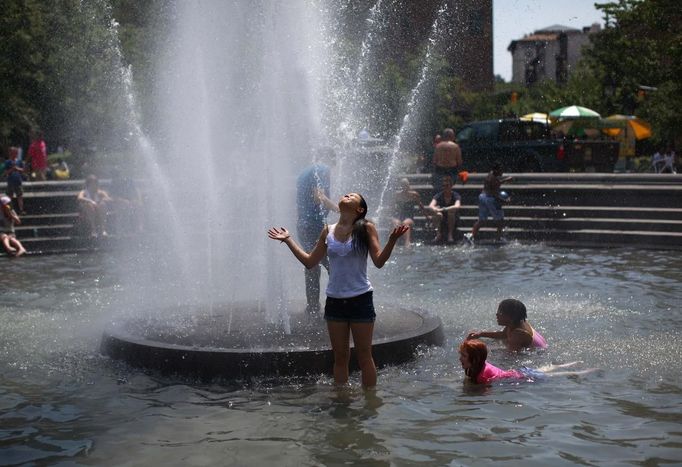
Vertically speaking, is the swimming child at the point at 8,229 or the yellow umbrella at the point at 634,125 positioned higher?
the yellow umbrella at the point at 634,125

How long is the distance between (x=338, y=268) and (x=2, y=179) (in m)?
19.7

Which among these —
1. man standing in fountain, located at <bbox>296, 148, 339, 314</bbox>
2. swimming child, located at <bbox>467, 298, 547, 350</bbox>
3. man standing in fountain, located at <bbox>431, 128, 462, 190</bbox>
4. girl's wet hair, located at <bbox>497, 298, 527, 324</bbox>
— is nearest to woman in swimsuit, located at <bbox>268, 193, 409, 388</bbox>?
swimming child, located at <bbox>467, 298, 547, 350</bbox>

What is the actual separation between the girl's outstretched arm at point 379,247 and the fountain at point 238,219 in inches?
45.8

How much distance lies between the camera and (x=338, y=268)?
708cm

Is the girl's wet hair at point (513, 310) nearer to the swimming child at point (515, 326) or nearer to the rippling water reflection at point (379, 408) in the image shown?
the swimming child at point (515, 326)

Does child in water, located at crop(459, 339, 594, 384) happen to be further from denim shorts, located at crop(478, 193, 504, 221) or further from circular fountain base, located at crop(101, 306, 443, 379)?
denim shorts, located at crop(478, 193, 504, 221)

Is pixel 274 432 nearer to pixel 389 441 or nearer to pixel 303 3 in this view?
pixel 389 441

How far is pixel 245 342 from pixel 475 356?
6.76ft

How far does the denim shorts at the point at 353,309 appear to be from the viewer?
7.06 m

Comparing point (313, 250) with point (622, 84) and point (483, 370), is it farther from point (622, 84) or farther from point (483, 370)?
point (622, 84)

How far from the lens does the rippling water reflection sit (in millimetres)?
6047

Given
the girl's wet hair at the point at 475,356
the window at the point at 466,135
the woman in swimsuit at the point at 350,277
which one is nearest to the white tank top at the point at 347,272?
the woman in swimsuit at the point at 350,277

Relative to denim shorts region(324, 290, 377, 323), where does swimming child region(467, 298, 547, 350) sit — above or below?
below

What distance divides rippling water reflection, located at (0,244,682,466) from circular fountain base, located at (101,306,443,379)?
14cm
